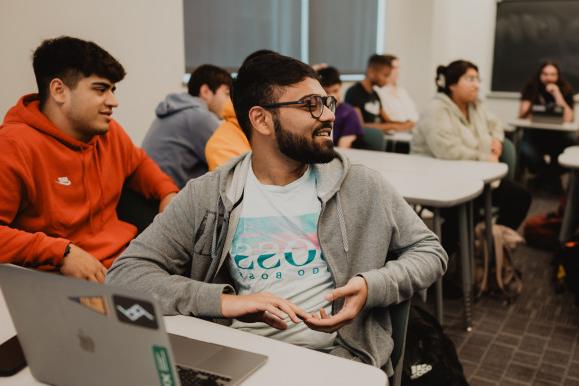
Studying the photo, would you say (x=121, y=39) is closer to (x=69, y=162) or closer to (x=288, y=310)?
(x=69, y=162)

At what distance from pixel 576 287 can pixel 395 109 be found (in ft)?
9.02

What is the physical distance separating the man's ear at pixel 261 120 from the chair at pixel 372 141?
107 inches

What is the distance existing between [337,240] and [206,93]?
1.95 meters

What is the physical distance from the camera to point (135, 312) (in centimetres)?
73

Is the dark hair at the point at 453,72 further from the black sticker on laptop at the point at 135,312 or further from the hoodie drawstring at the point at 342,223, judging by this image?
the black sticker on laptop at the point at 135,312

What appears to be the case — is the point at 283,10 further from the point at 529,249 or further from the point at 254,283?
the point at 254,283

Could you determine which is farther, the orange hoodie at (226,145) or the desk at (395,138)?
the desk at (395,138)

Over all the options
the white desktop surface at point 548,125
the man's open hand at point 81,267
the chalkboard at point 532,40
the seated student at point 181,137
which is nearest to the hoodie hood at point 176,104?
the seated student at point 181,137

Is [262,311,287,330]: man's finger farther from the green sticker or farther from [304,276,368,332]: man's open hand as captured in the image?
the green sticker

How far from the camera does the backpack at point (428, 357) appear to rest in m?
1.65

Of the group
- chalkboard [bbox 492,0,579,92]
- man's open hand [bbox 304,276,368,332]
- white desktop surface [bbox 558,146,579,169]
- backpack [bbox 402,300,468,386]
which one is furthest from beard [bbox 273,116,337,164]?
chalkboard [bbox 492,0,579,92]

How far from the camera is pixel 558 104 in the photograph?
5.74m

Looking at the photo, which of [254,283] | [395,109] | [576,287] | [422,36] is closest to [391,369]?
[254,283]

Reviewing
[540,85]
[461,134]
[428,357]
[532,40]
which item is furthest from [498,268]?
[532,40]
